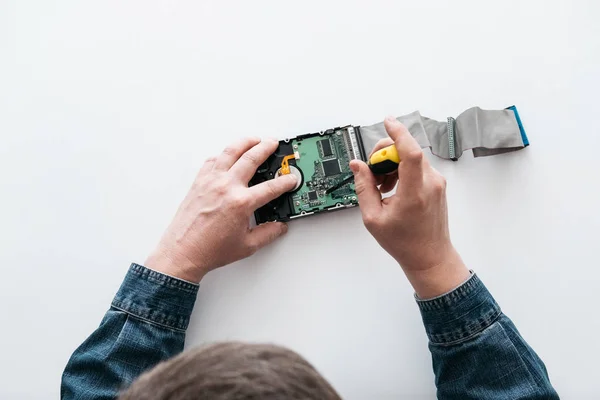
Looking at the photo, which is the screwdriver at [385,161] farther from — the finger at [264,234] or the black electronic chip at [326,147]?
the finger at [264,234]

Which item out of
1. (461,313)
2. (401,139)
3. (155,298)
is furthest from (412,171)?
(155,298)

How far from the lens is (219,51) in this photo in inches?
52.2

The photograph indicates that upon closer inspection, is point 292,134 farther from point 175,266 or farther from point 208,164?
point 175,266

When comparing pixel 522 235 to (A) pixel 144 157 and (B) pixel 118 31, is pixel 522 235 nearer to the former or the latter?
(A) pixel 144 157

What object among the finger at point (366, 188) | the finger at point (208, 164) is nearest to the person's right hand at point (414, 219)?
the finger at point (366, 188)

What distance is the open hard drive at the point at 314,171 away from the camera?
47.3 inches

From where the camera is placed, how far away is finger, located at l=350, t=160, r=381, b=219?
1016 mm

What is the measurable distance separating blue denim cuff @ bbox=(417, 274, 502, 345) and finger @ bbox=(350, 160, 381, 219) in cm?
23

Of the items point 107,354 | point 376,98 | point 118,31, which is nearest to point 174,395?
point 107,354

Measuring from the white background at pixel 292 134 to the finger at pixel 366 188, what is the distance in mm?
212

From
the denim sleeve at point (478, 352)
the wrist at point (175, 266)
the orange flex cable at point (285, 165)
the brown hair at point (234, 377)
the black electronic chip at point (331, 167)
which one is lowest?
the denim sleeve at point (478, 352)

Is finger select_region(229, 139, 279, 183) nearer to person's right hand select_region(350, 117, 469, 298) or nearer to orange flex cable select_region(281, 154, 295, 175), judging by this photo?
orange flex cable select_region(281, 154, 295, 175)

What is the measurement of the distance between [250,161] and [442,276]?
1.70 ft

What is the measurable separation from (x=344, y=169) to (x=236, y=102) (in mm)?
354
